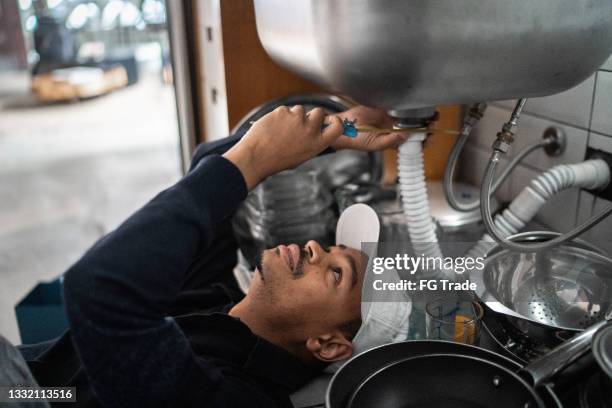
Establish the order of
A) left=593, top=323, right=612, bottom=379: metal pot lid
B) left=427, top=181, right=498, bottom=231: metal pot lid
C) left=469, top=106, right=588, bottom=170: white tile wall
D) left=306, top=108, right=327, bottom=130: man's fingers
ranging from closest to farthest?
left=593, top=323, right=612, bottom=379: metal pot lid < left=306, top=108, right=327, bottom=130: man's fingers < left=469, top=106, right=588, bottom=170: white tile wall < left=427, top=181, right=498, bottom=231: metal pot lid

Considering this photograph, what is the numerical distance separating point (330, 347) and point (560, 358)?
425mm

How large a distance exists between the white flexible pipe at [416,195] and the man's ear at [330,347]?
0.19 metres

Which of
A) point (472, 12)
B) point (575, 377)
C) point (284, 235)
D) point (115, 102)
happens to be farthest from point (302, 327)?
point (115, 102)

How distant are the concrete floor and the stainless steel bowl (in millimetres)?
1109

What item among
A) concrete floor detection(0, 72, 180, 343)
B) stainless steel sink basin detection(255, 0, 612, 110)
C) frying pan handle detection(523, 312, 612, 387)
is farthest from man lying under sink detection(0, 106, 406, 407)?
concrete floor detection(0, 72, 180, 343)

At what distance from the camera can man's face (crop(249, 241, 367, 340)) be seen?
0.92m

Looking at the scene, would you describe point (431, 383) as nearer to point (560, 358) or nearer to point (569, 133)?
point (560, 358)

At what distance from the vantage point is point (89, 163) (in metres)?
3.85

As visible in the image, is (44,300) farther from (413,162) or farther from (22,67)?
(22,67)

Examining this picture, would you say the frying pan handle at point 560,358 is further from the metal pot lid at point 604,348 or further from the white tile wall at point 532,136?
the white tile wall at point 532,136

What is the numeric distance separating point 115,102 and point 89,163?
2.33m

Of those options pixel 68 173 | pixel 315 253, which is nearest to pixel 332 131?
pixel 315 253

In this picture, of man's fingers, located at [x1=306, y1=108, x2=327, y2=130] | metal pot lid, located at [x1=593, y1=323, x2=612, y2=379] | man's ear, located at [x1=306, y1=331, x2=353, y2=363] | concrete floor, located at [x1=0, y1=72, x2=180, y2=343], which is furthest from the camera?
concrete floor, located at [x1=0, y1=72, x2=180, y2=343]

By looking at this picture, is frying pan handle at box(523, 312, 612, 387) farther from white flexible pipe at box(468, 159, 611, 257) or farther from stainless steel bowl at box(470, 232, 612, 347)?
white flexible pipe at box(468, 159, 611, 257)
